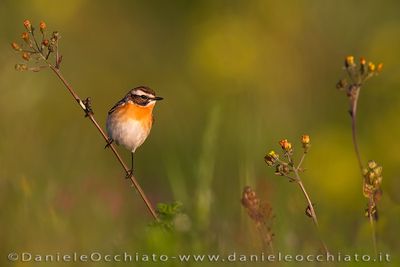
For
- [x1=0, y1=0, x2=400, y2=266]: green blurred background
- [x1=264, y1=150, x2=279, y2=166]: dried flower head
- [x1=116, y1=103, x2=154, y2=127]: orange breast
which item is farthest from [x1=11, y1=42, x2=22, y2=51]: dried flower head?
[x1=116, y1=103, x2=154, y2=127]: orange breast

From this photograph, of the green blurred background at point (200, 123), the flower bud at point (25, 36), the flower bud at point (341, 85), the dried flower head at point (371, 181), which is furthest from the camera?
the green blurred background at point (200, 123)

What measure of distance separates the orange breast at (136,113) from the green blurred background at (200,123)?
225 millimetres

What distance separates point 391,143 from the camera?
34.4 feet

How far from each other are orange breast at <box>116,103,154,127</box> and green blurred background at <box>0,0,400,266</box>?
0.74ft

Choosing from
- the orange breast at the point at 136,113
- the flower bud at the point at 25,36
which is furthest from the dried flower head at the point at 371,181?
the orange breast at the point at 136,113

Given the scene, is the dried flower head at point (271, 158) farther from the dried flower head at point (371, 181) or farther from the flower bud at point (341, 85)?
the flower bud at point (341, 85)

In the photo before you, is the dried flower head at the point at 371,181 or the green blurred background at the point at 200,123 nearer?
the dried flower head at the point at 371,181

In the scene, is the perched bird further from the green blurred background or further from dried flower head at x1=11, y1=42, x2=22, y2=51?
dried flower head at x1=11, y1=42, x2=22, y2=51

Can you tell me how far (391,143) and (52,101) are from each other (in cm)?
518

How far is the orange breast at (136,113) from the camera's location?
21.3 ft

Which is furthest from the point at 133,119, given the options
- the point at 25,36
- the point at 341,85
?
the point at 25,36

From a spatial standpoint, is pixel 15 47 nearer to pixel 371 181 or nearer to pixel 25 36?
pixel 25 36

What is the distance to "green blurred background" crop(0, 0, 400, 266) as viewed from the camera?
5546 millimetres

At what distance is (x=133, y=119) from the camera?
6.44 metres
